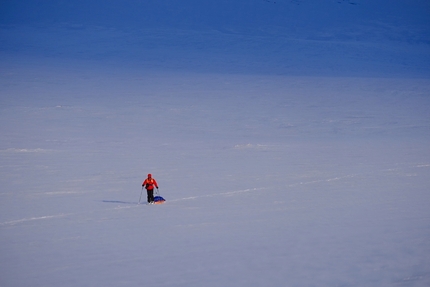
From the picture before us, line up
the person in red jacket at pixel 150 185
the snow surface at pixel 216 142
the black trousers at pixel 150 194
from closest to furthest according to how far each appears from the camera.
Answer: the snow surface at pixel 216 142, the person in red jacket at pixel 150 185, the black trousers at pixel 150 194

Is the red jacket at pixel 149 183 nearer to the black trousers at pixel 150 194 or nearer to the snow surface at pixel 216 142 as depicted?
the black trousers at pixel 150 194

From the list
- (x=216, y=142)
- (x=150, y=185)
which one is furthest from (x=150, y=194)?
(x=216, y=142)

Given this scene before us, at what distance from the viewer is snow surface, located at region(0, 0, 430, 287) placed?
25.4 ft

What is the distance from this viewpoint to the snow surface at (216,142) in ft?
25.4

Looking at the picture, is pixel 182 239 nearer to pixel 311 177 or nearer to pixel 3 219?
pixel 3 219

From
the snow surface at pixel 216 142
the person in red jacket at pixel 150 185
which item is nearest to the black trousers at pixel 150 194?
the person in red jacket at pixel 150 185

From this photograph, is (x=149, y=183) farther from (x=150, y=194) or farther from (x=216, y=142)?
(x=216, y=142)

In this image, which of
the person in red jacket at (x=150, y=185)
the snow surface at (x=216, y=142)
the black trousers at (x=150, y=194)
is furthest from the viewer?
the black trousers at (x=150, y=194)

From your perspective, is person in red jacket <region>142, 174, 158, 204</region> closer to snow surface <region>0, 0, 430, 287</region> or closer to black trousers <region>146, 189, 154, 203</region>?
black trousers <region>146, 189, 154, 203</region>

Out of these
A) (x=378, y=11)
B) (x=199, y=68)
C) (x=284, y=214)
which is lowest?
(x=284, y=214)

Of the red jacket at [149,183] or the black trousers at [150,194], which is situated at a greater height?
the red jacket at [149,183]

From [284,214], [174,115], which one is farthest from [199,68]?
[284,214]

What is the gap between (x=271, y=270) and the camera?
7.30 m

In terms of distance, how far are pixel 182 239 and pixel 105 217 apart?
169cm
